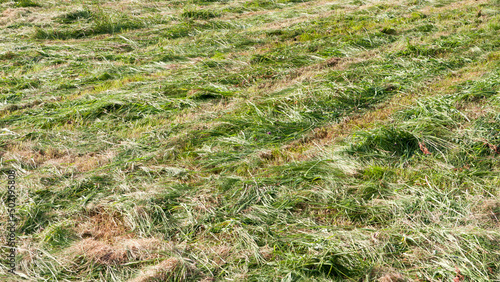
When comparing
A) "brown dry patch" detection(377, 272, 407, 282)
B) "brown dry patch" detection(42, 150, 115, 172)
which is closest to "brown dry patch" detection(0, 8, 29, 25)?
"brown dry patch" detection(42, 150, 115, 172)

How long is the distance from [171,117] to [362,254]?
9.15 feet

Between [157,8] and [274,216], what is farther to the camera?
[157,8]

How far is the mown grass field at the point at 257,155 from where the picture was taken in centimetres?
261

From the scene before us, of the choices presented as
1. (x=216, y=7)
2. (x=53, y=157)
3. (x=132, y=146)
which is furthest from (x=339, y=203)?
(x=216, y=7)

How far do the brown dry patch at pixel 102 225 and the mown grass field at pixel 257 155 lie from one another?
0.4 inches

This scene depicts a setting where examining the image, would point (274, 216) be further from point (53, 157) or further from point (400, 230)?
point (53, 157)

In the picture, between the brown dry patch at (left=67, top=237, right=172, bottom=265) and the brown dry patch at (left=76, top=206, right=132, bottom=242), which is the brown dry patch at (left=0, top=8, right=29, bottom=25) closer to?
the brown dry patch at (left=76, top=206, right=132, bottom=242)

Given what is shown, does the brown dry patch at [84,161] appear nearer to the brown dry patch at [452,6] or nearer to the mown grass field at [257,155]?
the mown grass field at [257,155]

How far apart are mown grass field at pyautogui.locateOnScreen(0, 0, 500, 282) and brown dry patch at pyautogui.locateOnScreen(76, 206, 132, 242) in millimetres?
11

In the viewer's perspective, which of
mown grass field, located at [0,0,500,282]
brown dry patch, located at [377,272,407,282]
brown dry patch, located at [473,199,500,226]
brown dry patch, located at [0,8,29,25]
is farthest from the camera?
brown dry patch, located at [0,8,29,25]

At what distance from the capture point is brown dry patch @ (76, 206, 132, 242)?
2895mm

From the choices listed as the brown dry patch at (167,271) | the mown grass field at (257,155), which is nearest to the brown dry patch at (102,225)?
the mown grass field at (257,155)

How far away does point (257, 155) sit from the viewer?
372cm

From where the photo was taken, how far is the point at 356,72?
17.8ft
